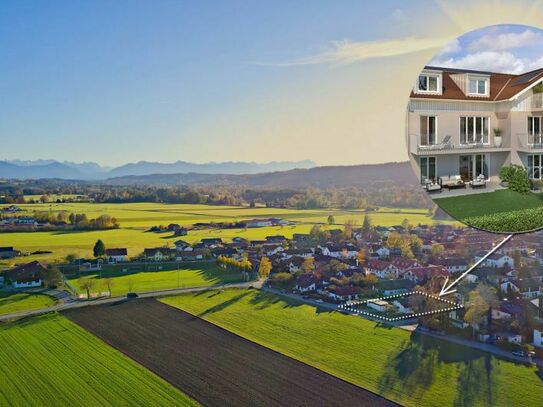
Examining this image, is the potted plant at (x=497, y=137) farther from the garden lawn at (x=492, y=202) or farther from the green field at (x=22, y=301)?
the green field at (x=22, y=301)

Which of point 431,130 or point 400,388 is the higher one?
point 431,130

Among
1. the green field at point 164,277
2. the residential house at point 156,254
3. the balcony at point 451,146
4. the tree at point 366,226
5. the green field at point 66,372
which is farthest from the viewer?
the tree at point 366,226

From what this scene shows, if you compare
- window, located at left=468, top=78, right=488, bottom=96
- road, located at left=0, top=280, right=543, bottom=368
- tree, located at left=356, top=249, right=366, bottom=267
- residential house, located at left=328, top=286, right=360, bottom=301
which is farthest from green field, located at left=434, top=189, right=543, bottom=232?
tree, located at left=356, top=249, right=366, bottom=267

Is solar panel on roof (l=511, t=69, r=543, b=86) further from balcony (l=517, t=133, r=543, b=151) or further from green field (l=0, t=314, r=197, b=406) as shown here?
green field (l=0, t=314, r=197, b=406)

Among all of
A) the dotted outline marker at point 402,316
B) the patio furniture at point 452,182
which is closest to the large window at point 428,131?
the patio furniture at point 452,182

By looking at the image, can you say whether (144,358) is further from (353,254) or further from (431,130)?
(431,130)

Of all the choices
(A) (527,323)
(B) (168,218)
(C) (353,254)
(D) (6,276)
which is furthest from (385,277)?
(D) (6,276)
